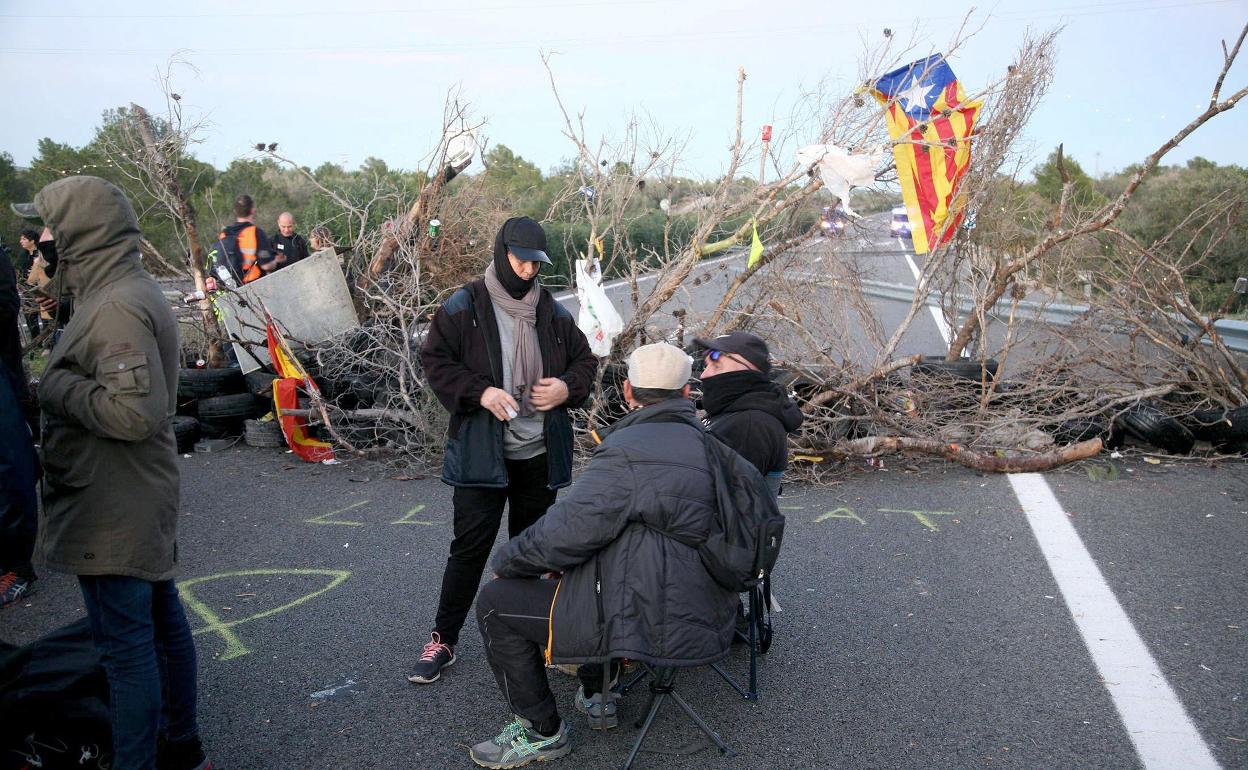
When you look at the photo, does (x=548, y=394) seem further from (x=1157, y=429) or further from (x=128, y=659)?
(x=1157, y=429)

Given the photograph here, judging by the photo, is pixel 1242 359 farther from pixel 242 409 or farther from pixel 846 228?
pixel 242 409

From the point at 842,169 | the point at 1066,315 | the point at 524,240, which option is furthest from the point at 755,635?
the point at 1066,315

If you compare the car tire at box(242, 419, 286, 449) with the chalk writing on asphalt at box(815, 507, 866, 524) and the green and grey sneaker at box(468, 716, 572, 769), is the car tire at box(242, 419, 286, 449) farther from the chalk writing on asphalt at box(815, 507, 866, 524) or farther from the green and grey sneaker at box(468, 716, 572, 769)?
the green and grey sneaker at box(468, 716, 572, 769)

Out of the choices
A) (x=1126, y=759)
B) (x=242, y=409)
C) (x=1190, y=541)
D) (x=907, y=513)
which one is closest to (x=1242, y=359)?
(x=1190, y=541)

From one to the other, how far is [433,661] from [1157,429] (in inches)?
224

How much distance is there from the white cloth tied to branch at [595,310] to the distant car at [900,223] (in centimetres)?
290

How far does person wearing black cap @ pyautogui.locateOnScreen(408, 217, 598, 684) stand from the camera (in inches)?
141

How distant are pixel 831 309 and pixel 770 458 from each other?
147 inches

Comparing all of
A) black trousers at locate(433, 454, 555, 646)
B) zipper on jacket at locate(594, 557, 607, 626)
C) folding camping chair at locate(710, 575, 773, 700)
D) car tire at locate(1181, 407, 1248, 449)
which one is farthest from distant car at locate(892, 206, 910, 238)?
zipper on jacket at locate(594, 557, 607, 626)

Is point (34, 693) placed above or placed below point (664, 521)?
below

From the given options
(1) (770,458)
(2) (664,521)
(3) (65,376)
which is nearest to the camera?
(3) (65,376)

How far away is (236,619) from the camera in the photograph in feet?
13.9

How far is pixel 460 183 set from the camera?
912cm

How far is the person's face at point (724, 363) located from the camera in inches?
149
